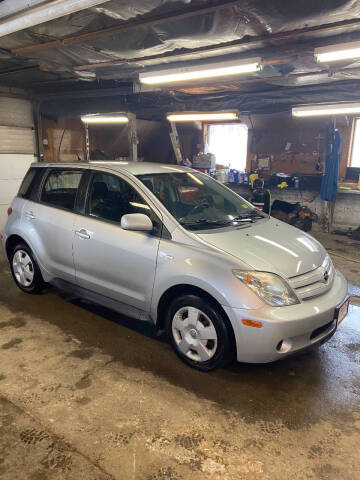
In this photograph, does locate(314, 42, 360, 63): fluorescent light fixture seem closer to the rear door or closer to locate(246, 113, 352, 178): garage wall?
the rear door

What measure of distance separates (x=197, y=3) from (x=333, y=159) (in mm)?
5915

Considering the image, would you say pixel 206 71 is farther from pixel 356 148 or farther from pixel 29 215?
pixel 356 148

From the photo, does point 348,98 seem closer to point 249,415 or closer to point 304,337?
point 304,337

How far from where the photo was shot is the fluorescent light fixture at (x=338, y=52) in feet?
10.7

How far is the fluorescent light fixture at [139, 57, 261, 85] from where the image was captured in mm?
3900

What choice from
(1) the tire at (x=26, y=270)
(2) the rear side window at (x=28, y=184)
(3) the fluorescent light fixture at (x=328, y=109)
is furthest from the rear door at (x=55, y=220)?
(3) the fluorescent light fixture at (x=328, y=109)

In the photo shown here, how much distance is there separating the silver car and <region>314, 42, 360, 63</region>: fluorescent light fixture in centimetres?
157

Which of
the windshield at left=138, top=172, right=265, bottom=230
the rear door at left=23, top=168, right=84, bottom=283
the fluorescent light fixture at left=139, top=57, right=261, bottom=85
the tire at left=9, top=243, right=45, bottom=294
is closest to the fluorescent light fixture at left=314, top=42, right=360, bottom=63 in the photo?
the fluorescent light fixture at left=139, top=57, right=261, bottom=85

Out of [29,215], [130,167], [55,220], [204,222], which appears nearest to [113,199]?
[130,167]

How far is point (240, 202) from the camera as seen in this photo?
3.80m

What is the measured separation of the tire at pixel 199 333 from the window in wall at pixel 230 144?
8352 millimetres

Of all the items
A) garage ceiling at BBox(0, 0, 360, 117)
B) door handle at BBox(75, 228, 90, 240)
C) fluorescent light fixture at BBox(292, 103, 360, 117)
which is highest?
garage ceiling at BBox(0, 0, 360, 117)

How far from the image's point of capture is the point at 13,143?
7.25 m

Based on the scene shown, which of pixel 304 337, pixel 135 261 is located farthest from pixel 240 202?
pixel 304 337
